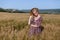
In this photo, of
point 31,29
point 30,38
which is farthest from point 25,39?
point 31,29

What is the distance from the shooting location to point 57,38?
14.9ft

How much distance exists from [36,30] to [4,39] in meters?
1.81

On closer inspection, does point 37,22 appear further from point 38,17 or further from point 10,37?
point 10,37

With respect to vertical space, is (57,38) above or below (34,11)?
below

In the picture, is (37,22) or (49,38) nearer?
(49,38)

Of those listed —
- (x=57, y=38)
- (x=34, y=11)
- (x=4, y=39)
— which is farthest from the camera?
(x=34, y=11)

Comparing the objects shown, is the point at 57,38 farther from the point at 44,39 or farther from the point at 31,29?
the point at 31,29

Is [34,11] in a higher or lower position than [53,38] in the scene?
higher

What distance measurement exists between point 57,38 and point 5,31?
3.32ft

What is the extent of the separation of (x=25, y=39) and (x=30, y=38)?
0.12 m

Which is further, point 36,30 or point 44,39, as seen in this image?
point 36,30

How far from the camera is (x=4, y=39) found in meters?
4.21

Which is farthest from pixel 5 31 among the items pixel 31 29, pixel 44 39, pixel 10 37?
pixel 31 29

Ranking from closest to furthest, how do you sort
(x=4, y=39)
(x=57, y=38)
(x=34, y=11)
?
(x=4, y=39) < (x=57, y=38) < (x=34, y=11)
